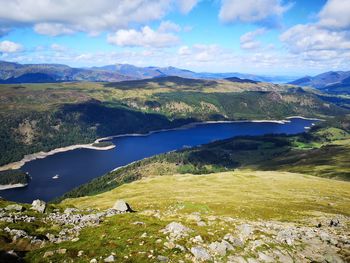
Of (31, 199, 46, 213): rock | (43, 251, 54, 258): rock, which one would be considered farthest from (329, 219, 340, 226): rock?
(31, 199, 46, 213): rock

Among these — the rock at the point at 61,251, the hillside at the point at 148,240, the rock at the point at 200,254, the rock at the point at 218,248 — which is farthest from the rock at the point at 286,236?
the rock at the point at 61,251

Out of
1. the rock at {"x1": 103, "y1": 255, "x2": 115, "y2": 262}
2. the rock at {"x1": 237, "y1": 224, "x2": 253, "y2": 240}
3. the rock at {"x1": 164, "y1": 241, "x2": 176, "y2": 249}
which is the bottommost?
the rock at {"x1": 237, "y1": 224, "x2": 253, "y2": 240}

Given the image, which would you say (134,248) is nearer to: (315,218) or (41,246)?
(41,246)

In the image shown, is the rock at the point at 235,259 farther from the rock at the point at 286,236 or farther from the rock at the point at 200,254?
the rock at the point at 286,236

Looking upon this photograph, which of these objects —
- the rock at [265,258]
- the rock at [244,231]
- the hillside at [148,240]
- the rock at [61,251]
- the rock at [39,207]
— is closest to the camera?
the rock at [61,251]

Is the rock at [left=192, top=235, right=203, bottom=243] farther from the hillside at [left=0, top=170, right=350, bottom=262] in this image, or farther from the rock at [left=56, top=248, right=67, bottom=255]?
the rock at [left=56, top=248, right=67, bottom=255]

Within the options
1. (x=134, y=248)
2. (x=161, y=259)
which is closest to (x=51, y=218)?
(x=134, y=248)

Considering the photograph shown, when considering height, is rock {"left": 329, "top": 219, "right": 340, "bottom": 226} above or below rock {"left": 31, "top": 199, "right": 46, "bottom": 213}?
below

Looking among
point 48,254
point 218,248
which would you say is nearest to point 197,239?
point 218,248
